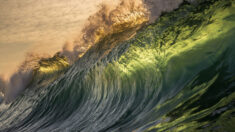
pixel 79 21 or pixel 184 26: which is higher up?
pixel 79 21

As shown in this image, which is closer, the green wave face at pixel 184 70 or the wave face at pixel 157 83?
the green wave face at pixel 184 70

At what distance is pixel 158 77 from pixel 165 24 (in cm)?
162

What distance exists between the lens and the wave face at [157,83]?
7.66 ft

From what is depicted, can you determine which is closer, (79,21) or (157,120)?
(157,120)

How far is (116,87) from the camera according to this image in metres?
4.70

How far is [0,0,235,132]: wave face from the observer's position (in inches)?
92.0

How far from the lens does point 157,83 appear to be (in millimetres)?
3639

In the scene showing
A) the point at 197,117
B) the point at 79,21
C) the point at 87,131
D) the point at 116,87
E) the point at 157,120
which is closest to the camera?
the point at 197,117

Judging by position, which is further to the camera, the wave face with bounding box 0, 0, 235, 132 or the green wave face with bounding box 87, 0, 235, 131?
the wave face with bounding box 0, 0, 235, 132

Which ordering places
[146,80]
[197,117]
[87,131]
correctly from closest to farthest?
[197,117]
[87,131]
[146,80]

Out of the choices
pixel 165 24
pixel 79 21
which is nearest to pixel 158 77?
pixel 165 24

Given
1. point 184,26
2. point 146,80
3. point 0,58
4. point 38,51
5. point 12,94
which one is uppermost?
point 0,58

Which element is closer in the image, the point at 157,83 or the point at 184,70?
the point at 184,70

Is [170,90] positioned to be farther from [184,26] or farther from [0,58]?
[0,58]
